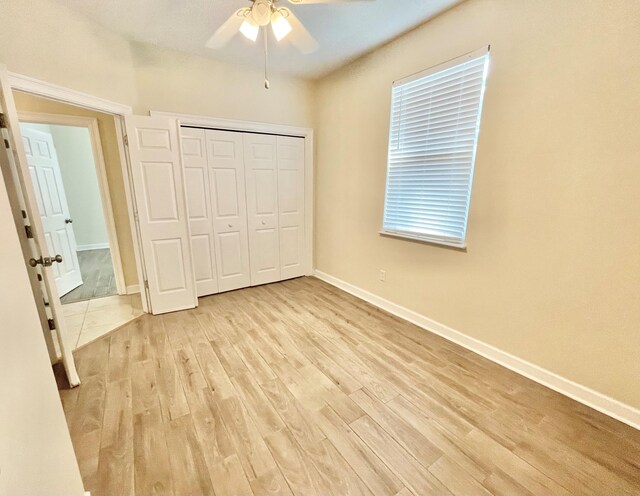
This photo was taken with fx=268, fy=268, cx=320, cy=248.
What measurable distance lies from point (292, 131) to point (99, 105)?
6.79ft

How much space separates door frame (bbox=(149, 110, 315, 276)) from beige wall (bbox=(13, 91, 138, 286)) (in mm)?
822

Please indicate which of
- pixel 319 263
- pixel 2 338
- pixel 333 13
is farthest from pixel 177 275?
pixel 333 13

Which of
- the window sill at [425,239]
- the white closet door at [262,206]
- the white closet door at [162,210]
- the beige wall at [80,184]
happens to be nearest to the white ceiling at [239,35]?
the white closet door at [162,210]

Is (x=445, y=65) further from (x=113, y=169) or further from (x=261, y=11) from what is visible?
(x=113, y=169)

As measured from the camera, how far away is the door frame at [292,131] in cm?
302

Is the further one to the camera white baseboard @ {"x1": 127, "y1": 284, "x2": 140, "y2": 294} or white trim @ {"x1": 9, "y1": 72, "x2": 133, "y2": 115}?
white baseboard @ {"x1": 127, "y1": 284, "x2": 140, "y2": 294}

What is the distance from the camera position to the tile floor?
2584mm

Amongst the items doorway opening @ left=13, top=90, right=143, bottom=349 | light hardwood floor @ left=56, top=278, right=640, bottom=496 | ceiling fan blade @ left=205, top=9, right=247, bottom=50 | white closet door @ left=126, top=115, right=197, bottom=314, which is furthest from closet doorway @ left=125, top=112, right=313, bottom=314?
ceiling fan blade @ left=205, top=9, right=247, bottom=50

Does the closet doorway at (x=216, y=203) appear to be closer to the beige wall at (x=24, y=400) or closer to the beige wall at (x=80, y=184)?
the beige wall at (x=24, y=400)

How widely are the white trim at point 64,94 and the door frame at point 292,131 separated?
1.27ft

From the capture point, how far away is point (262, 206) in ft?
12.0

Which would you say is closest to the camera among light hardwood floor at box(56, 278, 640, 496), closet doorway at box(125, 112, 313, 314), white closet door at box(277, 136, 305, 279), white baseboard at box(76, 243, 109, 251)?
light hardwood floor at box(56, 278, 640, 496)

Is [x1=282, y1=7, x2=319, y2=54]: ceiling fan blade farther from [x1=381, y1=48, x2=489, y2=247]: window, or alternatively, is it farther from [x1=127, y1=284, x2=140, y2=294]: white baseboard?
[x1=127, y1=284, x2=140, y2=294]: white baseboard

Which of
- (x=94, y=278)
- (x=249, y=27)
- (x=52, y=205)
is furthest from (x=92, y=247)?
(x=249, y=27)
